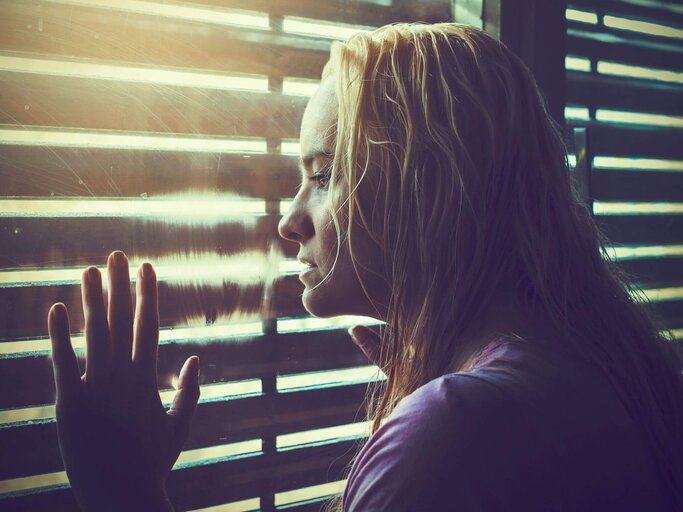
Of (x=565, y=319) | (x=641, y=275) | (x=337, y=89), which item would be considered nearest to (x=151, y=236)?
(x=337, y=89)

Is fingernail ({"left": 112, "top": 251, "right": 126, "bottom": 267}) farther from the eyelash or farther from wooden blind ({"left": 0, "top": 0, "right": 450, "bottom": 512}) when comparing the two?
the eyelash

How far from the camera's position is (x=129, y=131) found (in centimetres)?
158

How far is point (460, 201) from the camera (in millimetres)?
1231

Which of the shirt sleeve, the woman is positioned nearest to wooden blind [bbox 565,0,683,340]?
the woman

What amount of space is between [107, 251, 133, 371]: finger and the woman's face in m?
0.40

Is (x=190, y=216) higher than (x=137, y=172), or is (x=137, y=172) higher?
(x=137, y=172)

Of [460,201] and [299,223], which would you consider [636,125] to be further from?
[299,223]

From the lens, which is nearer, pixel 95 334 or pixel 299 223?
pixel 95 334

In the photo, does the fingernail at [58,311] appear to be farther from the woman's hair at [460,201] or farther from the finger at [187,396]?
the woman's hair at [460,201]

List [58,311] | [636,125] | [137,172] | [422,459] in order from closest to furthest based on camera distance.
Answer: [422,459], [58,311], [137,172], [636,125]

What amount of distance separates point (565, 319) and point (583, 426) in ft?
0.81

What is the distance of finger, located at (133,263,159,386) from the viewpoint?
1.25 meters

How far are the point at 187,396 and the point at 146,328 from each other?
0.20 meters

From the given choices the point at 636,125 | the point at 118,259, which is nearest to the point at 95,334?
the point at 118,259
